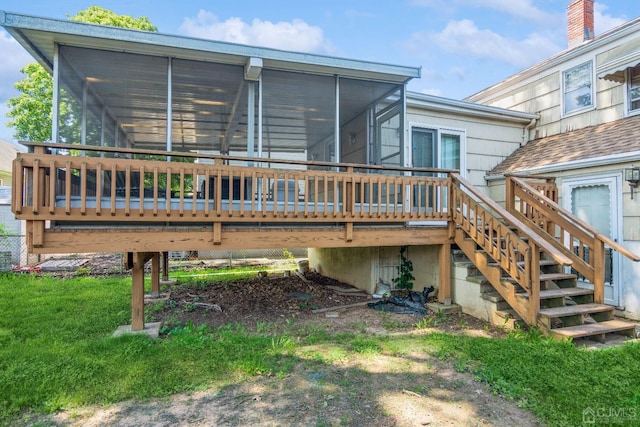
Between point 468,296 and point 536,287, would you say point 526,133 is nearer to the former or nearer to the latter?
point 468,296

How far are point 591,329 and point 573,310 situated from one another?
0.87 ft

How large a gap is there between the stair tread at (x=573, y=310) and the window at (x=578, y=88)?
452cm

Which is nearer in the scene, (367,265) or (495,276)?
(495,276)

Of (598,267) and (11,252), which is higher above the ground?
(598,267)

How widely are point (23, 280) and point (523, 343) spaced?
9.26 meters

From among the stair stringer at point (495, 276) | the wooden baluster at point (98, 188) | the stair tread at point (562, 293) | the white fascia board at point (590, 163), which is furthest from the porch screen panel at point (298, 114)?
the stair tread at point (562, 293)

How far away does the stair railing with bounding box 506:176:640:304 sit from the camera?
4.49 meters

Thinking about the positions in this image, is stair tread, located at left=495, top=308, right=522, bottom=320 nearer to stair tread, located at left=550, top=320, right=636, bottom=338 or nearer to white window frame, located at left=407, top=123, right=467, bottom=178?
stair tread, located at left=550, top=320, right=636, bottom=338

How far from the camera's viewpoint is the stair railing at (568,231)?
14.7 feet

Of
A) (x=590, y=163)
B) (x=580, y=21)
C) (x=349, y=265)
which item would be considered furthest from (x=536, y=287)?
(x=580, y=21)

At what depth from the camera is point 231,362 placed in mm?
3416

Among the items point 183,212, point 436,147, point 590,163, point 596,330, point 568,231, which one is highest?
point 436,147

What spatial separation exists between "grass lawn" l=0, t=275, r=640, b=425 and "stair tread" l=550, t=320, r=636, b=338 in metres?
0.23

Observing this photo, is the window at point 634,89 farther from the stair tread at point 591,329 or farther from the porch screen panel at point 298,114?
the porch screen panel at point 298,114
